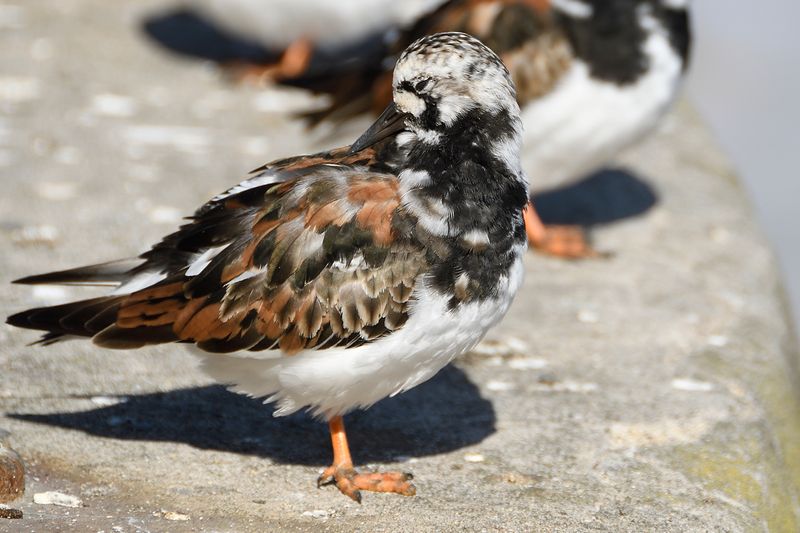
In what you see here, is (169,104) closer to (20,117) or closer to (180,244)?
(20,117)

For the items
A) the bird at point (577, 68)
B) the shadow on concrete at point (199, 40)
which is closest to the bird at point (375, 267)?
the bird at point (577, 68)

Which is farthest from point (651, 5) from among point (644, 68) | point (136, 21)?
point (136, 21)


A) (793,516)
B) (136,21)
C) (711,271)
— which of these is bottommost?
(793,516)

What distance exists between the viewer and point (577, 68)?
6.17 m

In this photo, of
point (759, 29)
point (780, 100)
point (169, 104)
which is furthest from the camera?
point (759, 29)

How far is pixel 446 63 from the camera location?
3.76 metres

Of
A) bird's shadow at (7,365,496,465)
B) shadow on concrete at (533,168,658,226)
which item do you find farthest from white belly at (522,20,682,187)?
bird's shadow at (7,365,496,465)

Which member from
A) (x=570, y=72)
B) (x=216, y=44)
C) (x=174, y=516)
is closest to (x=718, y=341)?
(x=570, y=72)

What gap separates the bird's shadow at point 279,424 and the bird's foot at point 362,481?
213 millimetres

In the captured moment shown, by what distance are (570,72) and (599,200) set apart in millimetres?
1434

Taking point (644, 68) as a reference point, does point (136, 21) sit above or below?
above

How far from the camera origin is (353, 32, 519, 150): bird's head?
148 inches

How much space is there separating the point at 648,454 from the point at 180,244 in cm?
185

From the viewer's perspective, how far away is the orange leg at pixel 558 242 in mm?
6449
